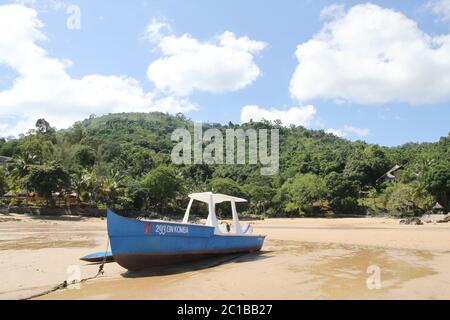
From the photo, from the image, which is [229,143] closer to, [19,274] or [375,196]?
[375,196]

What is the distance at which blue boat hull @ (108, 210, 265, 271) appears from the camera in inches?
450

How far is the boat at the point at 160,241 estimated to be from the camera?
1143 centimetres

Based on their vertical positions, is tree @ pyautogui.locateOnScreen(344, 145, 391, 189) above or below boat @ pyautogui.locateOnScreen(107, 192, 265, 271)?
above

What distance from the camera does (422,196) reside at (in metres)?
50.8

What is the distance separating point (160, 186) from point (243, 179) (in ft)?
103

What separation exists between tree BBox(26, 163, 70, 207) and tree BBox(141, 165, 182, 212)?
41.2 feet

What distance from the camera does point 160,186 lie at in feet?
178

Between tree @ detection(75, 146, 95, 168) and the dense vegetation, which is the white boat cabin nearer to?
the dense vegetation

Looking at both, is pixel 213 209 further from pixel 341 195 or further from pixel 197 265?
pixel 341 195

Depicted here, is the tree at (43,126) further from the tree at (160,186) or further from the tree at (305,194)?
the tree at (305,194)

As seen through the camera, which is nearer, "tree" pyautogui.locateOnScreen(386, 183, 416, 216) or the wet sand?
the wet sand

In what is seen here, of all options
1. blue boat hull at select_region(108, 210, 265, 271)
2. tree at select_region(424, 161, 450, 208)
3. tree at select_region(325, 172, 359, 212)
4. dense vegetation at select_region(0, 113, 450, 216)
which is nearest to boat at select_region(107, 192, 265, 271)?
blue boat hull at select_region(108, 210, 265, 271)

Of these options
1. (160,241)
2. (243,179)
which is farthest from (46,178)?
(243,179)

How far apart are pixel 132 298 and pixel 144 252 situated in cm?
338
